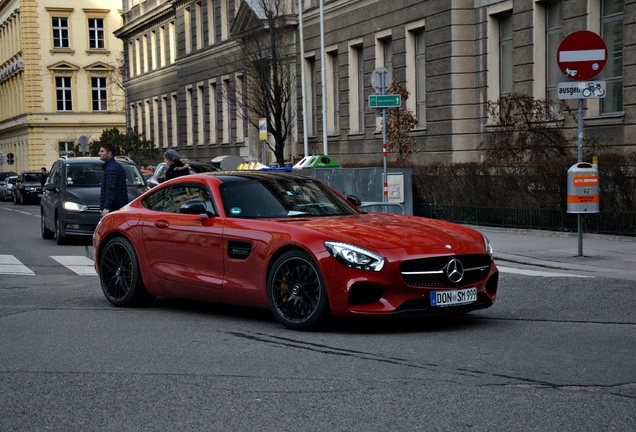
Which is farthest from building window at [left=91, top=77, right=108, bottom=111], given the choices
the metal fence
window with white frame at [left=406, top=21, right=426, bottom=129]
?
the metal fence

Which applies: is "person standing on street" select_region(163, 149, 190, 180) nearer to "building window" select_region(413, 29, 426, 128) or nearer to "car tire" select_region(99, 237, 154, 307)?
"car tire" select_region(99, 237, 154, 307)

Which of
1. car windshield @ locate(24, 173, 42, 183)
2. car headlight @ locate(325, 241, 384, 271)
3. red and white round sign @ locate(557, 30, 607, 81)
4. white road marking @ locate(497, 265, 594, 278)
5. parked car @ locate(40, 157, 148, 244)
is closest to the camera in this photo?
car headlight @ locate(325, 241, 384, 271)

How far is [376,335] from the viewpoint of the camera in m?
9.30

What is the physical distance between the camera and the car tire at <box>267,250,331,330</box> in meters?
9.27

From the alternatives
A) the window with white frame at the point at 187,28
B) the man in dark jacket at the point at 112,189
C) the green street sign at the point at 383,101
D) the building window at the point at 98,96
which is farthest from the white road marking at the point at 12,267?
the building window at the point at 98,96

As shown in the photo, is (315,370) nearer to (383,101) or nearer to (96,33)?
(383,101)

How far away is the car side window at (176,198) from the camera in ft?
35.4

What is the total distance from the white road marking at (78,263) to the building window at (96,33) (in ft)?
264

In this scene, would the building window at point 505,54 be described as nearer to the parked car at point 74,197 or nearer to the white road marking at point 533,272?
the parked car at point 74,197

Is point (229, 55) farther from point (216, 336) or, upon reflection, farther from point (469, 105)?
point (216, 336)

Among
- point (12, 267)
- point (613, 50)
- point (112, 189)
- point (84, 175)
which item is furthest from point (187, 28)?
point (112, 189)

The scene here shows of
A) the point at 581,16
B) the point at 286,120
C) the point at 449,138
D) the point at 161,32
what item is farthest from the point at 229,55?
the point at 581,16

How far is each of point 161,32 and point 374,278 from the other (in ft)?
207

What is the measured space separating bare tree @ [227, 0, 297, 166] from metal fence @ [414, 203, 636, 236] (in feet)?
70.7
